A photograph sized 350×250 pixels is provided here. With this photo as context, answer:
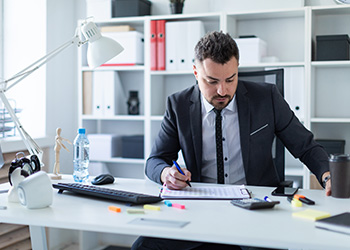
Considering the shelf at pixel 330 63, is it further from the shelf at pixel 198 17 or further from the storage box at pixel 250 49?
the shelf at pixel 198 17

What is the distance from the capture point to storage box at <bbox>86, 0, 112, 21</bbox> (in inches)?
130

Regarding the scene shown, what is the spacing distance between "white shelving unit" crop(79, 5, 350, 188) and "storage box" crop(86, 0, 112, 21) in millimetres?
59

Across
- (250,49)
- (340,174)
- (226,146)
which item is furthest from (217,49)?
(250,49)

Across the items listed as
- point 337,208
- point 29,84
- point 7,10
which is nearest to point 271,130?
point 337,208

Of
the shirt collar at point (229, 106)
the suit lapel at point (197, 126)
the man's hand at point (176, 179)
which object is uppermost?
the shirt collar at point (229, 106)

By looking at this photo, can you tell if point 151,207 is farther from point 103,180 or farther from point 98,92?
point 98,92

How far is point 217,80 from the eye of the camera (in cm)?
176

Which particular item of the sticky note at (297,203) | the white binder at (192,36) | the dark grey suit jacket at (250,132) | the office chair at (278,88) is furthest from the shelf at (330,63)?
the sticky note at (297,203)

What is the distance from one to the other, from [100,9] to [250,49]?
120cm

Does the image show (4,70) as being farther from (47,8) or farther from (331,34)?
(331,34)

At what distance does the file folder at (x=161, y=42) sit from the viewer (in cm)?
310

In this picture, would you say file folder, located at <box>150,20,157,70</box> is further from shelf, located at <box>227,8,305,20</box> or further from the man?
the man

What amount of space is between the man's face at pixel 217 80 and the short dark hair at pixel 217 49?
0.06ft

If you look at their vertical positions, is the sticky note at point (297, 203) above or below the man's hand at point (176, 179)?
below
